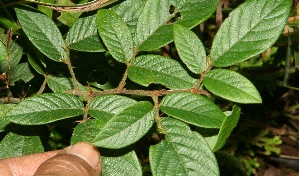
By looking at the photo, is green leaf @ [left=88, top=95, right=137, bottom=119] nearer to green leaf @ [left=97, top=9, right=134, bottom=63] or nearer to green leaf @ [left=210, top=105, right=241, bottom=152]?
green leaf @ [left=97, top=9, right=134, bottom=63]

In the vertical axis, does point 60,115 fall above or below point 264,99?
above

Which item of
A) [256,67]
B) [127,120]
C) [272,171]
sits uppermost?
[127,120]

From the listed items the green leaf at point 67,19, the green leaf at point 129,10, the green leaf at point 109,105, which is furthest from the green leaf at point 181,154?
the green leaf at point 67,19

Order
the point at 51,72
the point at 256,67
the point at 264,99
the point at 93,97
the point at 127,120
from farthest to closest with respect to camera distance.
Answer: the point at 264,99 → the point at 256,67 → the point at 51,72 → the point at 93,97 → the point at 127,120

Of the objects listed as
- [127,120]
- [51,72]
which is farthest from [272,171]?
[127,120]

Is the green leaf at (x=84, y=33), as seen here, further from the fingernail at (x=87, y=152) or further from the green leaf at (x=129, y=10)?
the fingernail at (x=87, y=152)

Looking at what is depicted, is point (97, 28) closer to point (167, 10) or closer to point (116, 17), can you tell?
point (116, 17)

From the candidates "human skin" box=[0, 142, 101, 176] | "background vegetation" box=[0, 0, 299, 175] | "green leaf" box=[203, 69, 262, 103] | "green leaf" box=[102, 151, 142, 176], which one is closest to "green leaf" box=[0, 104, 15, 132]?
"background vegetation" box=[0, 0, 299, 175]
